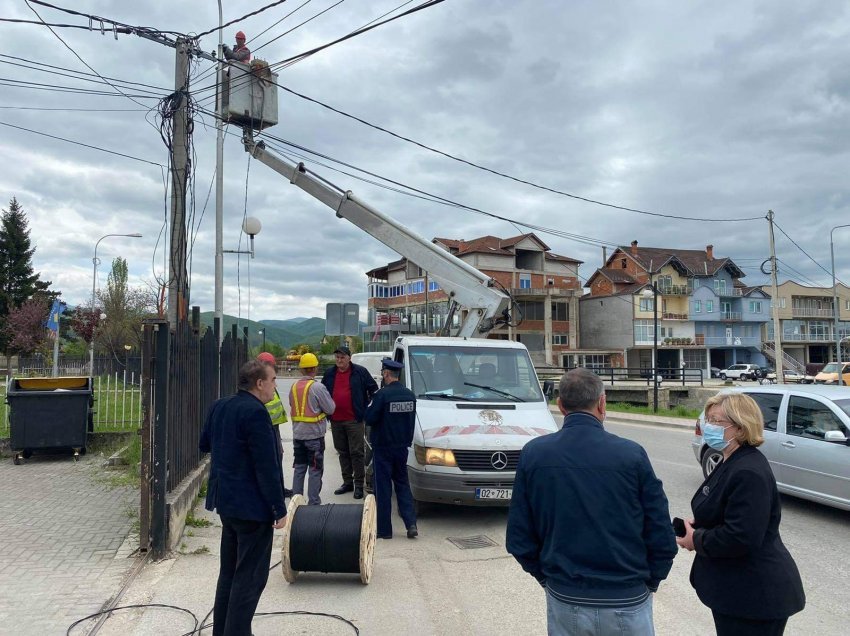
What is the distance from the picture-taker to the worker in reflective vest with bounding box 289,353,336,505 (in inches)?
292

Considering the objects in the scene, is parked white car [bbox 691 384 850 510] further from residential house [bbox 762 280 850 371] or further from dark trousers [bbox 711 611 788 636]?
residential house [bbox 762 280 850 371]

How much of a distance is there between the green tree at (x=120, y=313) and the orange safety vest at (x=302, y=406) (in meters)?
27.3

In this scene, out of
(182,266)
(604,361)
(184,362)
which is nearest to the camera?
(184,362)

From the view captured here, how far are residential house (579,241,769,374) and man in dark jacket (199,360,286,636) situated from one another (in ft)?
209

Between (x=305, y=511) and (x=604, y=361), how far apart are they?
63.5 meters

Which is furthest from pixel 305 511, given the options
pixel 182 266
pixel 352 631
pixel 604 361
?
pixel 604 361

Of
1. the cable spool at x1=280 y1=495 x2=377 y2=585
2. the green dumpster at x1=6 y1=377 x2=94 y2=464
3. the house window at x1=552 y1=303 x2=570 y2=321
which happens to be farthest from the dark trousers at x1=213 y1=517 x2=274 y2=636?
the house window at x1=552 y1=303 x2=570 y2=321

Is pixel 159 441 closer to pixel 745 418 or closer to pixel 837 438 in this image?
pixel 745 418

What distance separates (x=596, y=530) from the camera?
2586 millimetres

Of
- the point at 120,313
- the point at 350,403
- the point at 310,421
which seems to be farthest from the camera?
the point at 120,313

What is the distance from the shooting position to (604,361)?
66.1 metres

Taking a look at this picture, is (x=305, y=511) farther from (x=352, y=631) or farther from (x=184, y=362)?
(x=184, y=362)

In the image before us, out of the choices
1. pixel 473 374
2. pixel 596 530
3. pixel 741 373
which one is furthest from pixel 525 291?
pixel 596 530

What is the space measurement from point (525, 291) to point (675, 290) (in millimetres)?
18682
